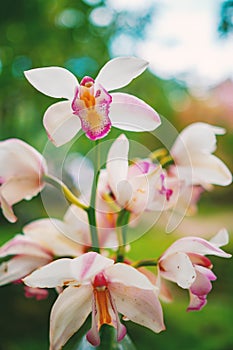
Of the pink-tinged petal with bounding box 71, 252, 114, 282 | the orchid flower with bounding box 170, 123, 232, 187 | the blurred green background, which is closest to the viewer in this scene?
the pink-tinged petal with bounding box 71, 252, 114, 282

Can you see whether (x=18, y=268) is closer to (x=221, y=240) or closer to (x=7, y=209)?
(x=7, y=209)

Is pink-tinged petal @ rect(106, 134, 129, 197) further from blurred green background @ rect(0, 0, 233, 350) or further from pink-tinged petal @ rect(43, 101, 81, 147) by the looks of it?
blurred green background @ rect(0, 0, 233, 350)

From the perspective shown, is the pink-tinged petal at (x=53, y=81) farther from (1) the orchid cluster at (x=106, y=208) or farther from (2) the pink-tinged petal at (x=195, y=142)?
(2) the pink-tinged petal at (x=195, y=142)

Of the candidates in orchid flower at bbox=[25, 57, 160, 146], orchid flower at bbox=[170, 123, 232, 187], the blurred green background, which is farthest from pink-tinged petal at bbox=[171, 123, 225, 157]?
the blurred green background

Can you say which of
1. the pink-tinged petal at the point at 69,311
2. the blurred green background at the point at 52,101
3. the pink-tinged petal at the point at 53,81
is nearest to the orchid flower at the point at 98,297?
the pink-tinged petal at the point at 69,311

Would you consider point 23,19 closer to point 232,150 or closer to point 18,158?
point 18,158

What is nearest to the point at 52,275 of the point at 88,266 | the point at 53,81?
the point at 88,266
